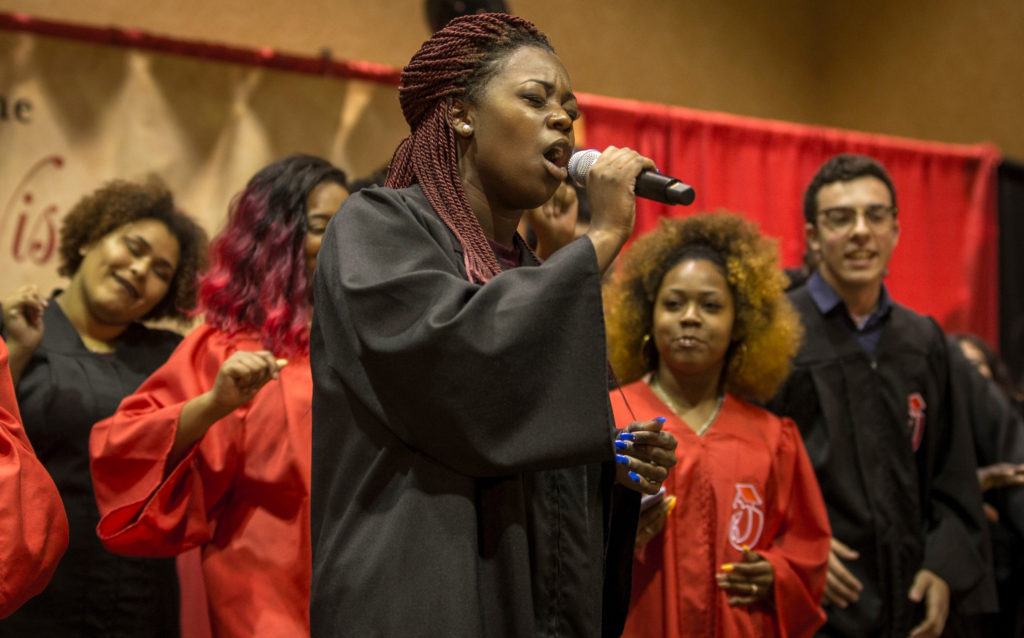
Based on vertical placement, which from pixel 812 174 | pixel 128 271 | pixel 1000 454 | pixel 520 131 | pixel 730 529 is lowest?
pixel 730 529

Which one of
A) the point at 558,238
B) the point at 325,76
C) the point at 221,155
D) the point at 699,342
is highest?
the point at 325,76

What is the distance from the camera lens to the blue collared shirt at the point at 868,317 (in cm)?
299

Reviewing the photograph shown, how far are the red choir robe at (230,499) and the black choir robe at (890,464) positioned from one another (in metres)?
1.51

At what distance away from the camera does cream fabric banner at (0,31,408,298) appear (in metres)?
3.48

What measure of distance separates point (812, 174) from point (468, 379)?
3.93 metres

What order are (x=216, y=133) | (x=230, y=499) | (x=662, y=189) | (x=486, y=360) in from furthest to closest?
1. (x=216, y=133)
2. (x=230, y=499)
3. (x=662, y=189)
4. (x=486, y=360)

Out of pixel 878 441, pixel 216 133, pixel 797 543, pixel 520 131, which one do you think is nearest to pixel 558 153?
pixel 520 131

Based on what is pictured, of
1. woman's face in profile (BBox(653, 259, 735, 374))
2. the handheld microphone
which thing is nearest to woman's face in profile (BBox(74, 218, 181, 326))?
woman's face in profile (BBox(653, 259, 735, 374))

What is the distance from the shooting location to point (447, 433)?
1230 millimetres

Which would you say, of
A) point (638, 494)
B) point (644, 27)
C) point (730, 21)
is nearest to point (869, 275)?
point (638, 494)

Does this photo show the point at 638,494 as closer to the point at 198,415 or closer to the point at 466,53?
the point at 466,53

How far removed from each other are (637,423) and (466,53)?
2.19 feet

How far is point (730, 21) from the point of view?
5824 mm

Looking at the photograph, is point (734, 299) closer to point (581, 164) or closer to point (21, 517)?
point (581, 164)
